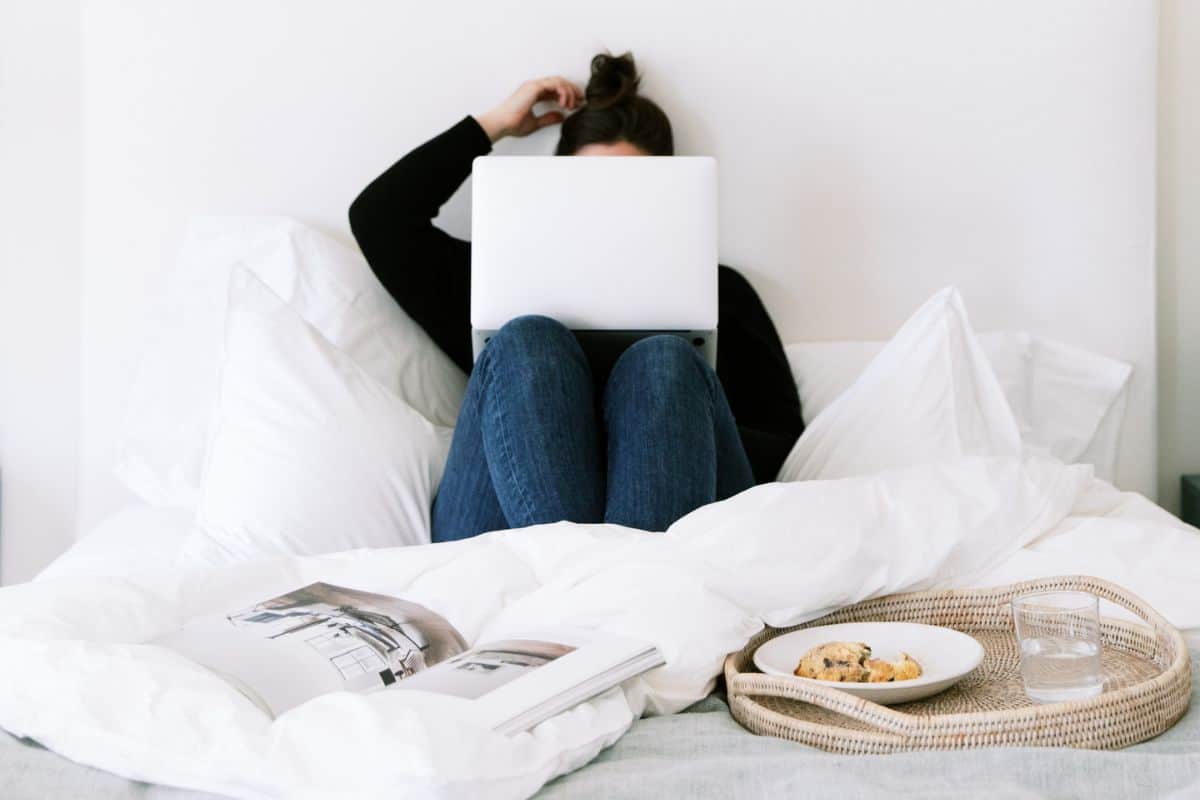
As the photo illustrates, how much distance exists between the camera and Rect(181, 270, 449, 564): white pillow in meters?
1.38

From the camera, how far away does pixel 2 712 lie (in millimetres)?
752

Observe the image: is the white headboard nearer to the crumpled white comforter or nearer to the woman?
the woman

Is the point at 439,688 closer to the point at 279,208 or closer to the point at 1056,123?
the point at 279,208

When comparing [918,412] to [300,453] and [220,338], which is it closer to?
[300,453]

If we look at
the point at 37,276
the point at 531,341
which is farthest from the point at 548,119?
the point at 37,276

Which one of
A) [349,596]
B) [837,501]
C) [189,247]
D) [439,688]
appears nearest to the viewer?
[439,688]

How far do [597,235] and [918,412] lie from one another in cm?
54

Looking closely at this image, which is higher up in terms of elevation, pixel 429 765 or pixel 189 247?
pixel 189 247

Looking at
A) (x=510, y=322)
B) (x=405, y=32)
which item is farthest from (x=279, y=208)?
(x=510, y=322)

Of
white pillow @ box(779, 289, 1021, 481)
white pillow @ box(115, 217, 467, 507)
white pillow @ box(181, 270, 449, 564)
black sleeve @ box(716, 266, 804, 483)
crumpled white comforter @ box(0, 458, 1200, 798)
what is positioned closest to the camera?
crumpled white comforter @ box(0, 458, 1200, 798)

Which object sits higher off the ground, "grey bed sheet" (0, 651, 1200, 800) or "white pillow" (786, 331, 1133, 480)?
"white pillow" (786, 331, 1133, 480)

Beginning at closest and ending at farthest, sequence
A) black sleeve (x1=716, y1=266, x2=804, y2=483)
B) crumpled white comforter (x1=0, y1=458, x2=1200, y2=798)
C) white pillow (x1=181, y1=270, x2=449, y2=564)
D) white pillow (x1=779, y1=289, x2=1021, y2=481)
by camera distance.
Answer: crumpled white comforter (x1=0, y1=458, x2=1200, y2=798) → white pillow (x1=181, y1=270, x2=449, y2=564) → white pillow (x1=779, y1=289, x2=1021, y2=481) → black sleeve (x1=716, y1=266, x2=804, y2=483)

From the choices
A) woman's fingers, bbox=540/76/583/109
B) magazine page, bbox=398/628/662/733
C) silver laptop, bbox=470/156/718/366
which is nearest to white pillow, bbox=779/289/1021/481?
silver laptop, bbox=470/156/718/366

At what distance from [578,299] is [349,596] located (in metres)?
0.59
